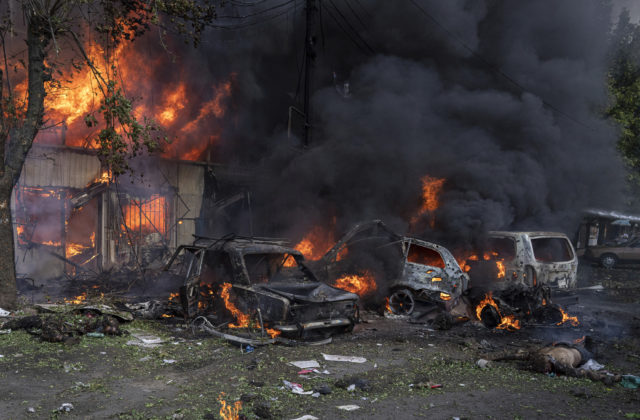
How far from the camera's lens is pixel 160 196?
1602 cm

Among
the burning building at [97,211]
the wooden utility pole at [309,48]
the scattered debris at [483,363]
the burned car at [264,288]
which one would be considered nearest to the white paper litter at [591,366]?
the scattered debris at [483,363]

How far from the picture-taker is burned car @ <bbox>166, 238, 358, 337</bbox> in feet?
22.3

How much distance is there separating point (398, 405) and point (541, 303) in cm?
466

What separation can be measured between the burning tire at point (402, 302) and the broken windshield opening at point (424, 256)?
0.68m

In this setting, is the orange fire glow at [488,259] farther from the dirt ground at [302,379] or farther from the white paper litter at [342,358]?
the white paper litter at [342,358]

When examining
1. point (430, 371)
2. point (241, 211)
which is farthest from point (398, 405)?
point (241, 211)

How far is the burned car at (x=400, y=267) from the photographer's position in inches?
341

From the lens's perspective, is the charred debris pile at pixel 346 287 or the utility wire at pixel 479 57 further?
the utility wire at pixel 479 57

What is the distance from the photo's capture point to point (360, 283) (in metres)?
9.33

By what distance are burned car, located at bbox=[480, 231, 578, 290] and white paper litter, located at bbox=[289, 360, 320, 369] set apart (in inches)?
174

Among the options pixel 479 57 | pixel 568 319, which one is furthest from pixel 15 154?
pixel 479 57

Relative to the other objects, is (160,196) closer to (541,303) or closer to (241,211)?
(241,211)

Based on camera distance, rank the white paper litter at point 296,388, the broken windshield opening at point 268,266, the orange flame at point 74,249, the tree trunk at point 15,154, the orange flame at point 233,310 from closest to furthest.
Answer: the white paper litter at point 296,388
the orange flame at point 233,310
the broken windshield opening at point 268,266
the tree trunk at point 15,154
the orange flame at point 74,249

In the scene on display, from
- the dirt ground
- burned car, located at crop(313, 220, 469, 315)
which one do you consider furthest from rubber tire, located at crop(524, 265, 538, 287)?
the dirt ground
